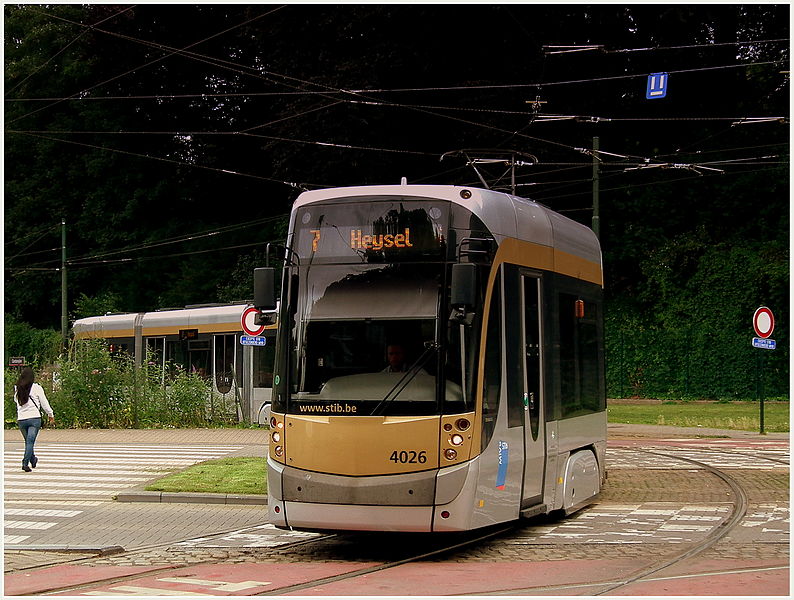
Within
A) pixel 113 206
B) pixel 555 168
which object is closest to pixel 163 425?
pixel 555 168

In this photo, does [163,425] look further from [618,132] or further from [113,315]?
[618,132]

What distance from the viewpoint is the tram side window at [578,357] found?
13.6 metres

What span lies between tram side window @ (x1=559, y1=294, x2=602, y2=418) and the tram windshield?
2.78 m

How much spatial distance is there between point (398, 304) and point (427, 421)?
42.3 inches

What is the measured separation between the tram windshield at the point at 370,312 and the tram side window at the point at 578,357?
278 centimetres

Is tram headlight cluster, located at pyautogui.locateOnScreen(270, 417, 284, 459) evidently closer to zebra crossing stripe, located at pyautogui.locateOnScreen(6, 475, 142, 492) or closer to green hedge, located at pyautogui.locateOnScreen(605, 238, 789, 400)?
zebra crossing stripe, located at pyautogui.locateOnScreen(6, 475, 142, 492)

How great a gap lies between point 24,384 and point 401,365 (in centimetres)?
887

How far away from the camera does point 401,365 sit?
11.0 m

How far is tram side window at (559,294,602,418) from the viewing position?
13.6 metres

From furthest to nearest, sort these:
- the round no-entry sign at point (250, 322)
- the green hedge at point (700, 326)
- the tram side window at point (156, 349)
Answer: the green hedge at point (700, 326)
the tram side window at point (156, 349)
the round no-entry sign at point (250, 322)

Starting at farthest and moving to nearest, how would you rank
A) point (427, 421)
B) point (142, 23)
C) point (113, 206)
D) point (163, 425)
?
point (113, 206) < point (142, 23) < point (163, 425) < point (427, 421)

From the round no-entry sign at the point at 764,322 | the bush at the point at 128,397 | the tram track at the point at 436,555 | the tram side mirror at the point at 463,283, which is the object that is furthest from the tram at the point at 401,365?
the bush at the point at 128,397

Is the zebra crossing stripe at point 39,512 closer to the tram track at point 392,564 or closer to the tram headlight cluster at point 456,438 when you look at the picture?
the tram track at point 392,564

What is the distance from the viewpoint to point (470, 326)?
1109cm
